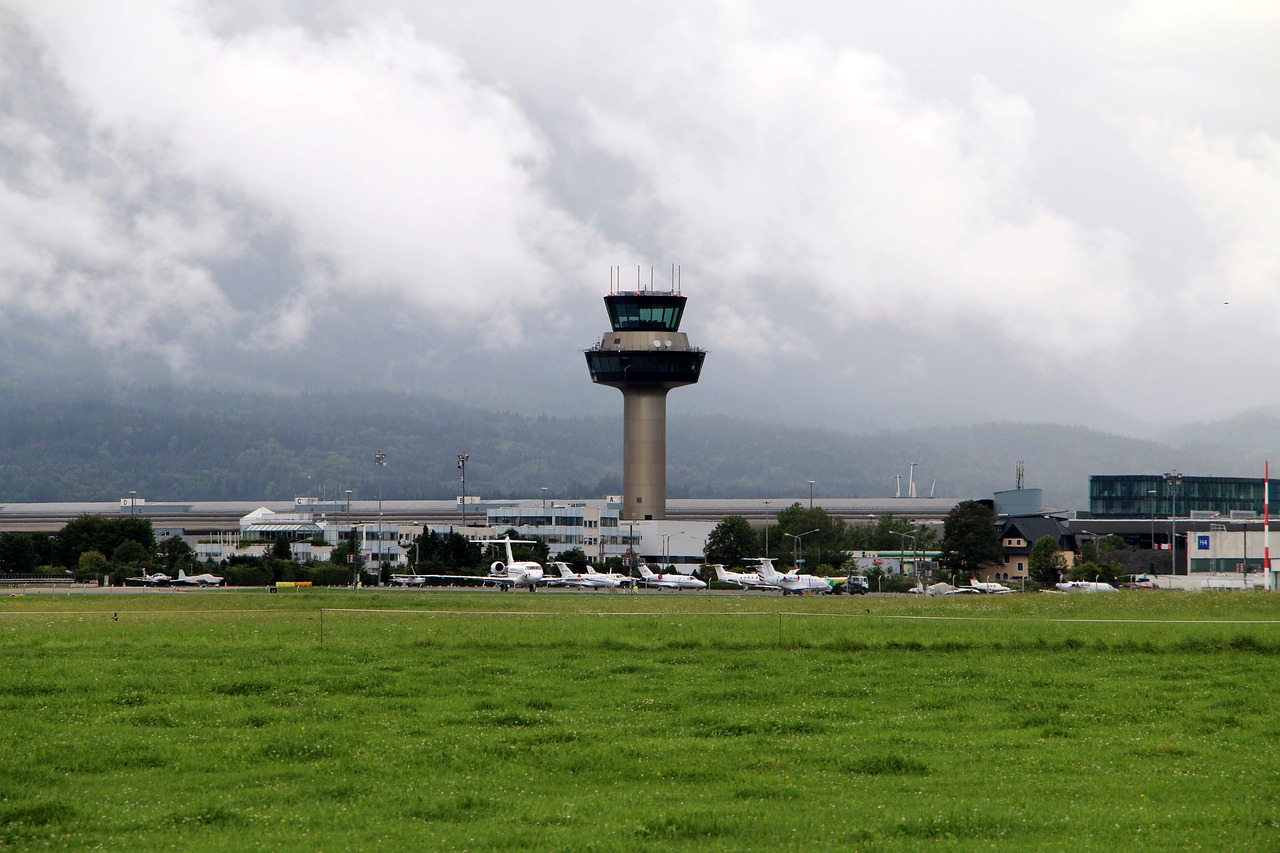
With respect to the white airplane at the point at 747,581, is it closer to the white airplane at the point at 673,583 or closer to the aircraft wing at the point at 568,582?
the white airplane at the point at 673,583

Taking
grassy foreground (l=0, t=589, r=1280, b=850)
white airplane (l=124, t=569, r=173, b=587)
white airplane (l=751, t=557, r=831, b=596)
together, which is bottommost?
white airplane (l=124, t=569, r=173, b=587)

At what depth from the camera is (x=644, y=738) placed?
30.3m

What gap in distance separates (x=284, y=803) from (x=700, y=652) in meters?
24.6

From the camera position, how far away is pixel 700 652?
47.3 meters

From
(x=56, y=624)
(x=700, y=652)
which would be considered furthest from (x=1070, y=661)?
(x=56, y=624)

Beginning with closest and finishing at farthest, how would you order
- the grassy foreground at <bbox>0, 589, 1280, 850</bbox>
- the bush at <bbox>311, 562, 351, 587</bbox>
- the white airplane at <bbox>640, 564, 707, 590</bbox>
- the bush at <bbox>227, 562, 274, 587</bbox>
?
the grassy foreground at <bbox>0, 589, 1280, 850</bbox> < the white airplane at <bbox>640, 564, 707, 590</bbox> < the bush at <bbox>227, 562, 274, 587</bbox> < the bush at <bbox>311, 562, 351, 587</bbox>

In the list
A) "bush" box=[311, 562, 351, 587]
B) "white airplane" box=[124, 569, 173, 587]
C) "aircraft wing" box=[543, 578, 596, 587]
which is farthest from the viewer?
"bush" box=[311, 562, 351, 587]

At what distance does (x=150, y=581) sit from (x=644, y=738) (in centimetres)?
12482

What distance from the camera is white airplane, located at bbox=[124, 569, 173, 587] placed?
469 ft

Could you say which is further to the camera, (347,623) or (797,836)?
(347,623)

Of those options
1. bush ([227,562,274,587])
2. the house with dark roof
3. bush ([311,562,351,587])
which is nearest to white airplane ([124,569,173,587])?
bush ([227,562,274,587])

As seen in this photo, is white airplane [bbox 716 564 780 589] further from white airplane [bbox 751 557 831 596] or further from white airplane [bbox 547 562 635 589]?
white airplane [bbox 547 562 635 589]

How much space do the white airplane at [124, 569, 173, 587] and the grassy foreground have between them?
93551 mm

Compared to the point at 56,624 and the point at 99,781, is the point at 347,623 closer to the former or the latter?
the point at 56,624
